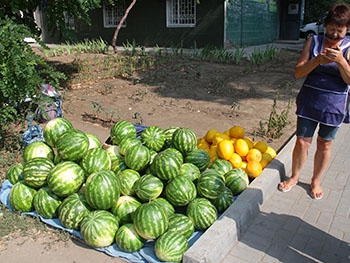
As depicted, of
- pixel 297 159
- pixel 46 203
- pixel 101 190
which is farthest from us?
pixel 297 159

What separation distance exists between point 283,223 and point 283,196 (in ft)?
1.91

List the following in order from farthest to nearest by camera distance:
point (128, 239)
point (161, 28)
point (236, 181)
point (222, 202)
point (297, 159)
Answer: point (161, 28) → point (297, 159) → point (236, 181) → point (222, 202) → point (128, 239)

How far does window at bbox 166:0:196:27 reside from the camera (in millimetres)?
17688

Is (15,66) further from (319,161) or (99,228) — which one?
(319,161)

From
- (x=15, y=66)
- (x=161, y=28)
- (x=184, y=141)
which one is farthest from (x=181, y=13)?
(x=184, y=141)

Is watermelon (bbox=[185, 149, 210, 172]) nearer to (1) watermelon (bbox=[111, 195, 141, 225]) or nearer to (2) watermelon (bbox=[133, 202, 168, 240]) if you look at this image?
(1) watermelon (bbox=[111, 195, 141, 225])

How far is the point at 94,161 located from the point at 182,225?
104cm

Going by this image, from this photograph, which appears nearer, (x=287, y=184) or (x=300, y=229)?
(x=300, y=229)

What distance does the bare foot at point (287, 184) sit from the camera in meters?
4.09

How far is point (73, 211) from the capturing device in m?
3.11

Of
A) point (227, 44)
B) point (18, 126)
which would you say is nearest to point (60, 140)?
point (18, 126)

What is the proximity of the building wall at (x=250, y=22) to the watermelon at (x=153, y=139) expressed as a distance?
14.2 meters

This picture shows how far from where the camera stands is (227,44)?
17094mm

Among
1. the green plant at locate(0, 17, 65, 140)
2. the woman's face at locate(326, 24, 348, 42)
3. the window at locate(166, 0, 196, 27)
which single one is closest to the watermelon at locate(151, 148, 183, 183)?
the woman's face at locate(326, 24, 348, 42)
